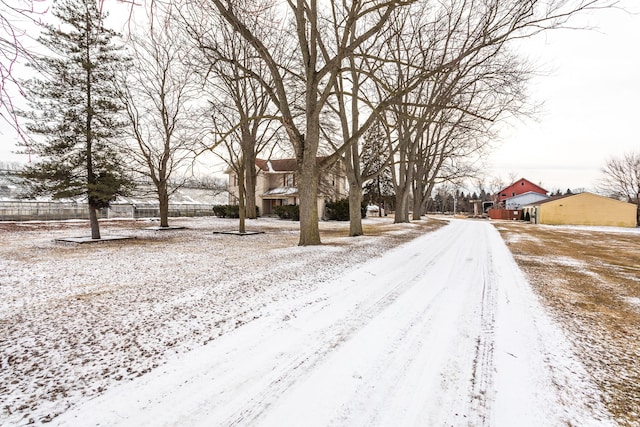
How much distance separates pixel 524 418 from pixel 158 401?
2607mm

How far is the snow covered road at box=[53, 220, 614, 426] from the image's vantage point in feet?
6.88

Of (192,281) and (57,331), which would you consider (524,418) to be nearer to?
(57,331)

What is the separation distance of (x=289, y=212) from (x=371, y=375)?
26.6 m

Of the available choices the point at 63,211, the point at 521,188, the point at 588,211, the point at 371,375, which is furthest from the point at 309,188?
the point at 521,188

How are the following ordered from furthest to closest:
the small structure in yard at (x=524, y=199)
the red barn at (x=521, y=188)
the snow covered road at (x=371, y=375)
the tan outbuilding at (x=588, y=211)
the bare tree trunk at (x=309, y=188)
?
the red barn at (x=521, y=188) < the small structure in yard at (x=524, y=199) < the tan outbuilding at (x=588, y=211) < the bare tree trunk at (x=309, y=188) < the snow covered road at (x=371, y=375)

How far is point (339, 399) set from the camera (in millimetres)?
2258

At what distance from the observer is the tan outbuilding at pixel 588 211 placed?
101 feet

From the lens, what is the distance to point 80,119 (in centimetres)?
1240

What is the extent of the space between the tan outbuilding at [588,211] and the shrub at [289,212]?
2710cm

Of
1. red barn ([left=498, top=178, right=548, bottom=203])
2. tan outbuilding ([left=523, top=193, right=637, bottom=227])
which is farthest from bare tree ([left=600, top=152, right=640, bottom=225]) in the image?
red barn ([left=498, top=178, right=548, bottom=203])

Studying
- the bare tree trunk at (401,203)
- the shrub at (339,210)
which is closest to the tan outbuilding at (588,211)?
the bare tree trunk at (401,203)

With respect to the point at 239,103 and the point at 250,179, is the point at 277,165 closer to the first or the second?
the point at 250,179

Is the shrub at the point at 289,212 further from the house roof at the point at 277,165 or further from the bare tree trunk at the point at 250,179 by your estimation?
the house roof at the point at 277,165

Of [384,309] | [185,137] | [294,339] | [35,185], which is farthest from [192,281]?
[185,137]
